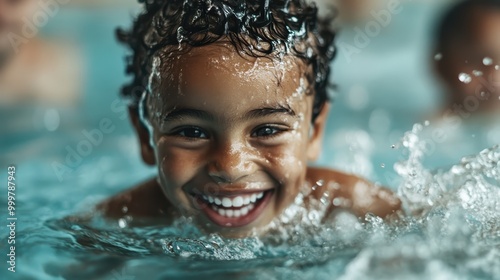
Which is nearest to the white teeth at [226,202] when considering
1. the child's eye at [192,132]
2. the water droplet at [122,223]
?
the child's eye at [192,132]

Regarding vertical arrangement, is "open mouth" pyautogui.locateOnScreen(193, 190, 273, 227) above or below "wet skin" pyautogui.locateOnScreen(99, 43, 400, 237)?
below

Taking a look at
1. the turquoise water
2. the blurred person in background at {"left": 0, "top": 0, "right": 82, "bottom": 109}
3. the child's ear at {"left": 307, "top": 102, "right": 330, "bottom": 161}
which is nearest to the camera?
the turquoise water

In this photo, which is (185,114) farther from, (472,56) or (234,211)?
(472,56)

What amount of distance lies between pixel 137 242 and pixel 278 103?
0.41m

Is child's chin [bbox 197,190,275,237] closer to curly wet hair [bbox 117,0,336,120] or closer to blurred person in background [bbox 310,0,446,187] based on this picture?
curly wet hair [bbox 117,0,336,120]

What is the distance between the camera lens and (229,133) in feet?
4.46

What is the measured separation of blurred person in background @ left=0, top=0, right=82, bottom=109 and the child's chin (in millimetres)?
1875

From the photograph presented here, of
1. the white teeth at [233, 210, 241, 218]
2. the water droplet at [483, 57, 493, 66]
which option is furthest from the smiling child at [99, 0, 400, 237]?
the water droplet at [483, 57, 493, 66]

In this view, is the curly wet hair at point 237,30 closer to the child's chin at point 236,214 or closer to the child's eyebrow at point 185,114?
the child's eyebrow at point 185,114

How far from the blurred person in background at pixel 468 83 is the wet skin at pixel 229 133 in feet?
4.26

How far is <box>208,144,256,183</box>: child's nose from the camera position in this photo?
1.35 meters

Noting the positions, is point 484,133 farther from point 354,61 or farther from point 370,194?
point 370,194

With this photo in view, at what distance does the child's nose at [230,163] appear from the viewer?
1354 millimetres

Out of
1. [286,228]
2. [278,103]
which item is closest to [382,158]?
[286,228]
